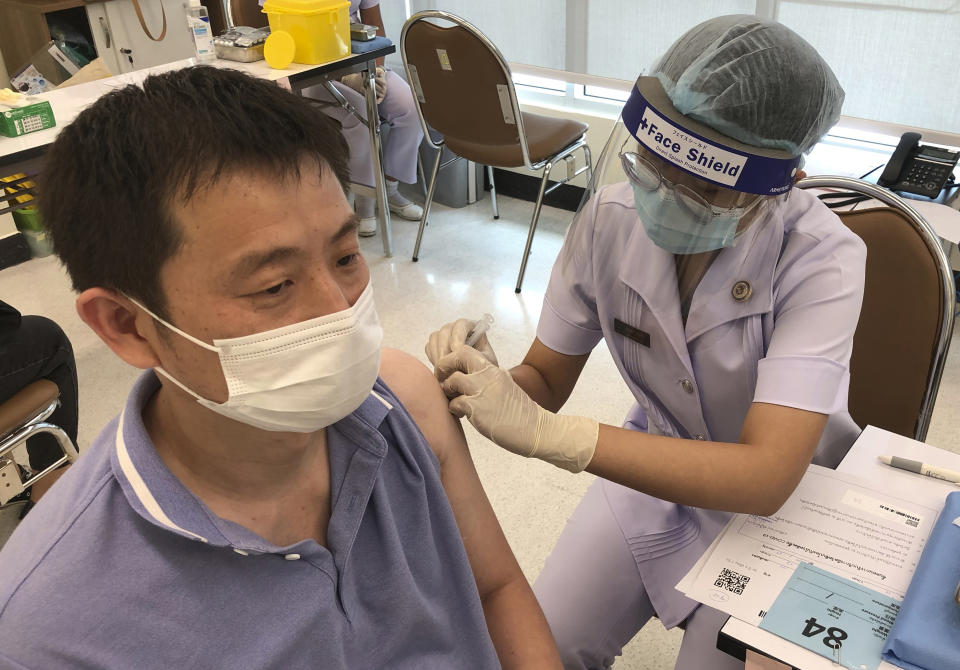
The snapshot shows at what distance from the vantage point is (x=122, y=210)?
0.74 meters

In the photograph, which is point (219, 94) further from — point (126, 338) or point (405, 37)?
point (405, 37)

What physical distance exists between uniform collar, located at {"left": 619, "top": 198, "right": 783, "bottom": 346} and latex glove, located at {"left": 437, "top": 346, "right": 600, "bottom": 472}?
0.75 ft

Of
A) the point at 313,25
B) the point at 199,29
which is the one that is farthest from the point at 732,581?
the point at 199,29

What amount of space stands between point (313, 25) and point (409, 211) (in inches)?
45.7

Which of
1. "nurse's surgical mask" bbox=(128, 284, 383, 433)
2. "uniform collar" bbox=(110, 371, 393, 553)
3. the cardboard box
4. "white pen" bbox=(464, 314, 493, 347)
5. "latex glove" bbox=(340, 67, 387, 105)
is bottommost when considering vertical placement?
"latex glove" bbox=(340, 67, 387, 105)

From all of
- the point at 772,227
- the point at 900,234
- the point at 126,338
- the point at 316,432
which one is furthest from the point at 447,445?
the point at 900,234

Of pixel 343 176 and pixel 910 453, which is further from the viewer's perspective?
pixel 910 453

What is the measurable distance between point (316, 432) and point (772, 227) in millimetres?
720

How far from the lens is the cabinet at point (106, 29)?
385 cm

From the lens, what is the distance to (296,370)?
82cm

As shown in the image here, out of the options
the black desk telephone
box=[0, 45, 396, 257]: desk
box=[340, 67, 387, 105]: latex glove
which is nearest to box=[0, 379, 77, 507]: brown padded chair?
box=[0, 45, 396, 257]: desk

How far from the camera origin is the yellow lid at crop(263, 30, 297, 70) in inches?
112

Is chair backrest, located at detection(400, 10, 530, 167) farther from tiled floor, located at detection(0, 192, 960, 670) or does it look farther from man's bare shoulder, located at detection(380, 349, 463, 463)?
man's bare shoulder, located at detection(380, 349, 463, 463)

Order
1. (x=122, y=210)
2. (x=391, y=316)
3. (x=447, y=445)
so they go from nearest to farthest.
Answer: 1. (x=122, y=210)
2. (x=447, y=445)
3. (x=391, y=316)
